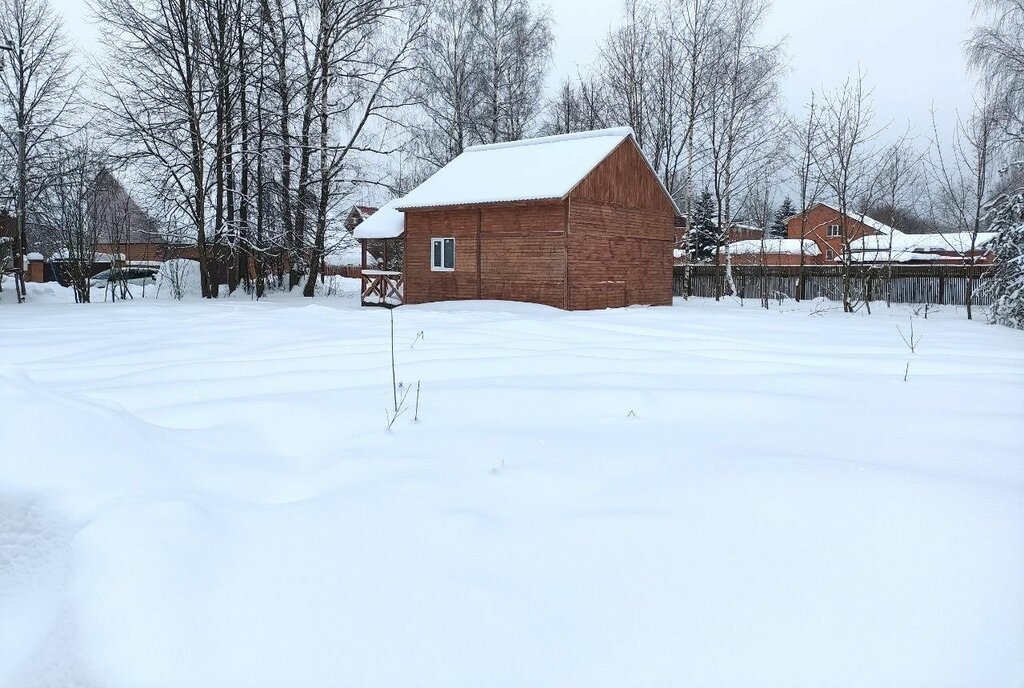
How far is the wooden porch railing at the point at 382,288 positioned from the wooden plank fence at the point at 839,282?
33.7ft

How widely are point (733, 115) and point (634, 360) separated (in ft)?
63.8

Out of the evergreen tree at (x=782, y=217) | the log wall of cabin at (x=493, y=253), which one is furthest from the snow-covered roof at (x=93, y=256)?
the evergreen tree at (x=782, y=217)

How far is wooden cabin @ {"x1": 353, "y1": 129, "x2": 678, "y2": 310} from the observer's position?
16219 mm

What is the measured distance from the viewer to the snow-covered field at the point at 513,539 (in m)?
1.90

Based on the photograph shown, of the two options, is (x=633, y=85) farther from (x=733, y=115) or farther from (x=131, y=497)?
(x=131, y=497)

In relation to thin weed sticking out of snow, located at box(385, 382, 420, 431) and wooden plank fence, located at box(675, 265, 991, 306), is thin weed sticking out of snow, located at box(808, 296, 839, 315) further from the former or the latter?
thin weed sticking out of snow, located at box(385, 382, 420, 431)

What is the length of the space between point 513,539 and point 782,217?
58865mm

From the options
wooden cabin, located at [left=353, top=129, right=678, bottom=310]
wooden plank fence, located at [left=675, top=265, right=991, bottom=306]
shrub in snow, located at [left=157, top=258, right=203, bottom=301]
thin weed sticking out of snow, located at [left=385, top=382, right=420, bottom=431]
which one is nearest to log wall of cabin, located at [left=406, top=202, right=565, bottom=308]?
wooden cabin, located at [left=353, top=129, right=678, bottom=310]

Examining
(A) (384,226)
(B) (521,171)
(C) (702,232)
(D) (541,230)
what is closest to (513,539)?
(D) (541,230)

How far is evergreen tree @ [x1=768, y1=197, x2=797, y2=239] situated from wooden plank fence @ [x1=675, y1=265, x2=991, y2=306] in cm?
2969

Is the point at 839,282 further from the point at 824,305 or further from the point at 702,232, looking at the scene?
the point at 702,232

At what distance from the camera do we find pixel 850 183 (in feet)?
67.5

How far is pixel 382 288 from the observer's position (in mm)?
19906

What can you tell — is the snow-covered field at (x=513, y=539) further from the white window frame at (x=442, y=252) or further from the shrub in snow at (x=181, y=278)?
the shrub in snow at (x=181, y=278)
